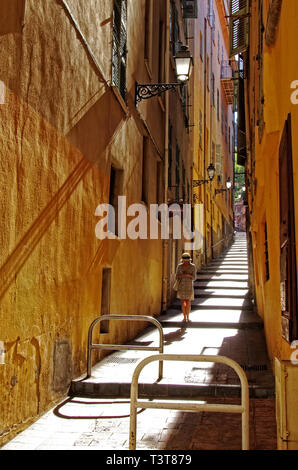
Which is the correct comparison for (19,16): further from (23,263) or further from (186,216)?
(186,216)

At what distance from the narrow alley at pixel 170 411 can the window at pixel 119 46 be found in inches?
195

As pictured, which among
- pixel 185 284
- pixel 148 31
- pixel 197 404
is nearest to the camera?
pixel 197 404

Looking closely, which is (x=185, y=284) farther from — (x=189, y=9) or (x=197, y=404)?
(x=189, y=9)

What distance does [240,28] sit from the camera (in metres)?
13.2

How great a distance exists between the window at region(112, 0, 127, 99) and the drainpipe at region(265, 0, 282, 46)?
3808mm

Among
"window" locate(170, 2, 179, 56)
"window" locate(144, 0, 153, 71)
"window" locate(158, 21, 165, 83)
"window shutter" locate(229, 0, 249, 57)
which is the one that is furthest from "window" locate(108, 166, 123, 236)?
"window" locate(170, 2, 179, 56)

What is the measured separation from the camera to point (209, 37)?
28453 mm

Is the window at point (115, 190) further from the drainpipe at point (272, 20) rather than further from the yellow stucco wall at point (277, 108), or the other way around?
the drainpipe at point (272, 20)

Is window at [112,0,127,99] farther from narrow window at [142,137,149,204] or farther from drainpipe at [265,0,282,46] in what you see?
drainpipe at [265,0,282,46]

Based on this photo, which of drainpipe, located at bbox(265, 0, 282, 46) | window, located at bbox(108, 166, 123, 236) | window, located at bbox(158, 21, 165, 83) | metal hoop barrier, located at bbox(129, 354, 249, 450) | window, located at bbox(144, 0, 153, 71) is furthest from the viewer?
window, located at bbox(158, 21, 165, 83)

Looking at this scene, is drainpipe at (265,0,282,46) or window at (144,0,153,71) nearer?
drainpipe at (265,0,282,46)

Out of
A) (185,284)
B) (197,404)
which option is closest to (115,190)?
(185,284)

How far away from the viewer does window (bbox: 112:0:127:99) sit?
8.87 m

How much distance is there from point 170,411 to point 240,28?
10.9 m
